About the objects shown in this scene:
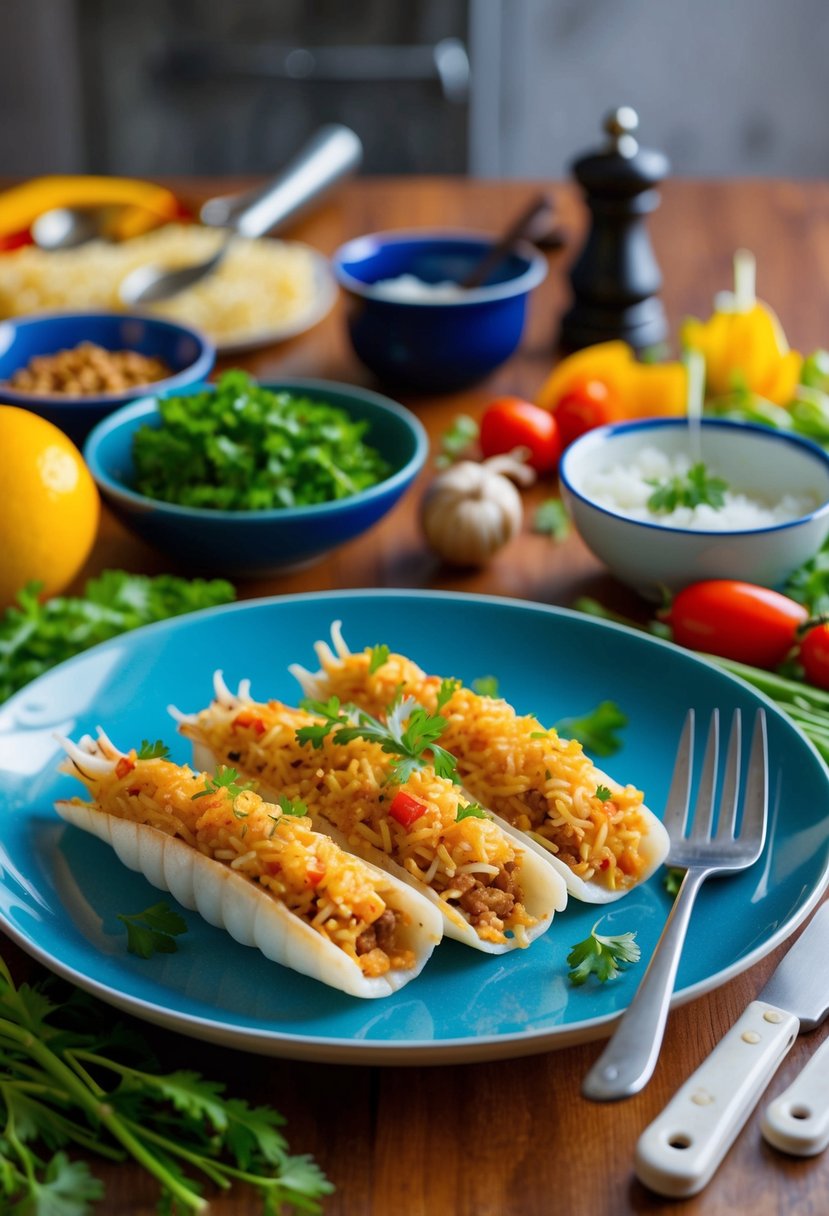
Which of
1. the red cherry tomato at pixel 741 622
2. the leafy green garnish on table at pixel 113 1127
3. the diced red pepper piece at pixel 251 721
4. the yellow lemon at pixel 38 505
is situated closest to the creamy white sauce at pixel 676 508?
the red cherry tomato at pixel 741 622

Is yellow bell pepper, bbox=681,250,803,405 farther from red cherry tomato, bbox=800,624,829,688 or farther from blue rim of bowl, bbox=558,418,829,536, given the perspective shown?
red cherry tomato, bbox=800,624,829,688

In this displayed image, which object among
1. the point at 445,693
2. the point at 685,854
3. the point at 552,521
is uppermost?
the point at 445,693

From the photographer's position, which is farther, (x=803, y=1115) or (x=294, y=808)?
(x=294, y=808)

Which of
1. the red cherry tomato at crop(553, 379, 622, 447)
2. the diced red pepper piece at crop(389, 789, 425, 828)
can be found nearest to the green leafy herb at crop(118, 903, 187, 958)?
the diced red pepper piece at crop(389, 789, 425, 828)

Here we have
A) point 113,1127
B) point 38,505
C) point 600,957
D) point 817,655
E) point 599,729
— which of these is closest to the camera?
point 113,1127

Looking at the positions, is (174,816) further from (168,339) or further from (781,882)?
(168,339)

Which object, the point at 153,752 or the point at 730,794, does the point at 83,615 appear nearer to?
the point at 153,752

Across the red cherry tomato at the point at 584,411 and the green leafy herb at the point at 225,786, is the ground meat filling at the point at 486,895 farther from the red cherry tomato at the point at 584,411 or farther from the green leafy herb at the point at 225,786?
the red cherry tomato at the point at 584,411

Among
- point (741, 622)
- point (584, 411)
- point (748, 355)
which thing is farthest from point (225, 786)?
point (748, 355)

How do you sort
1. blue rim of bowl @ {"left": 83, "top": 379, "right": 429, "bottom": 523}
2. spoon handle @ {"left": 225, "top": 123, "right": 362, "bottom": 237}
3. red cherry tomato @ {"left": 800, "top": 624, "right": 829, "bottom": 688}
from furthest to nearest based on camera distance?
spoon handle @ {"left": 225, "top": 123, "right": 362, "bottom": 237} → blue rim of bowl @ {"left": 83, "top": 379, "right": 429, "bottom": 523} → red cherry tomato @ {"left": 800, "top": 624, "right": 829, "bottom": 688}
